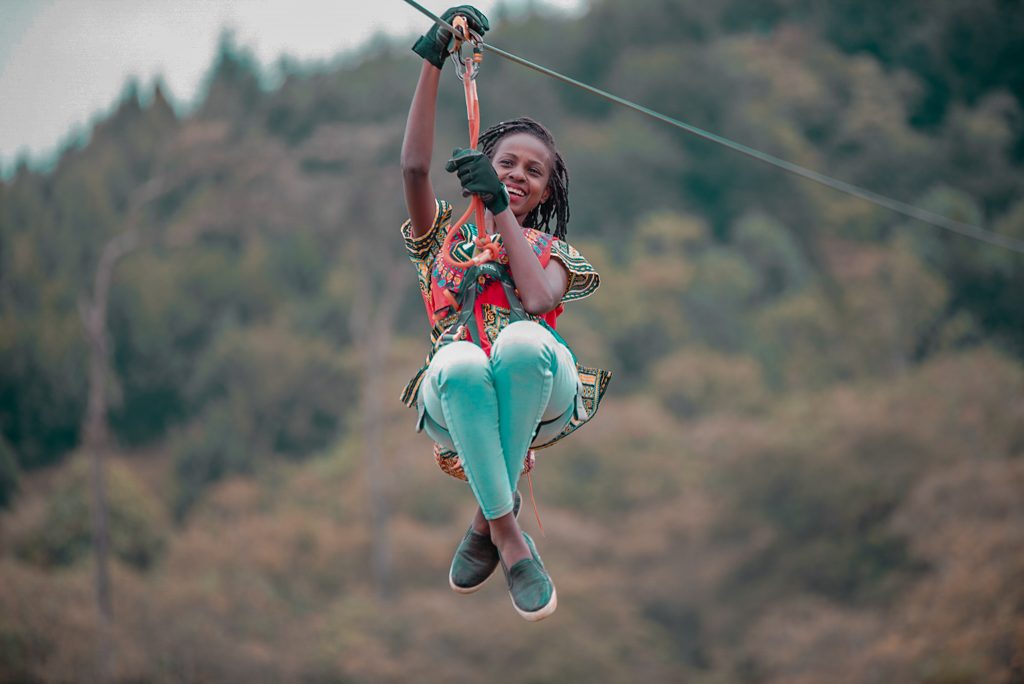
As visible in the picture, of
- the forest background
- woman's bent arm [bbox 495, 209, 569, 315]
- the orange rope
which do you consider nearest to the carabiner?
the orange rope

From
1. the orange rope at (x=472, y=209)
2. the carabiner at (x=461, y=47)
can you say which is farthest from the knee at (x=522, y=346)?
the carabiner at (x=461, y=47)

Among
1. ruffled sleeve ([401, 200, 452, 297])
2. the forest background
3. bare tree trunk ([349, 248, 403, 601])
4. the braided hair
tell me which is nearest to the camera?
ruffled sleeve ([401, 200, 452, 297])

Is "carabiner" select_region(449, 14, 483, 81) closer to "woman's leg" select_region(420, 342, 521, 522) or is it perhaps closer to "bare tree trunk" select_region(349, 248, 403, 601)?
"woman's leg" select_region(420, 342, 521, 522)

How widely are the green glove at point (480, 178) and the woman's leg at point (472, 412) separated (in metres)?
0.34

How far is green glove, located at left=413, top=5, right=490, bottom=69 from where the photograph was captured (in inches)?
125

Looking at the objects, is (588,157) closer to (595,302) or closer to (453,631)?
(595,302)

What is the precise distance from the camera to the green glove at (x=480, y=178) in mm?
3088

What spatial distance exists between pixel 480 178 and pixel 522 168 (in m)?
0.38

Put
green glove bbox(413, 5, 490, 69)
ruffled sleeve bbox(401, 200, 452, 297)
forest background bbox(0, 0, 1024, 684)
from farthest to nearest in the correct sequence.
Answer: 1. forest background bbox(0, 0, 1024, 684)
2. ruffled sleeve bbox(401, 200, 452, 297)
3. green glove bbox(413, 5, 490, 69)

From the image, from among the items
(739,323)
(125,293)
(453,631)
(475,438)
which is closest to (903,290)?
(739,323)

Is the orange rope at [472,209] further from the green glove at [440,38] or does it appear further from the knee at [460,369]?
the knee at [460,369]

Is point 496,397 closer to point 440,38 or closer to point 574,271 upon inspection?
point 574,271

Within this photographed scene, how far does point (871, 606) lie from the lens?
21766mm

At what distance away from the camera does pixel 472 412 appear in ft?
10.1
